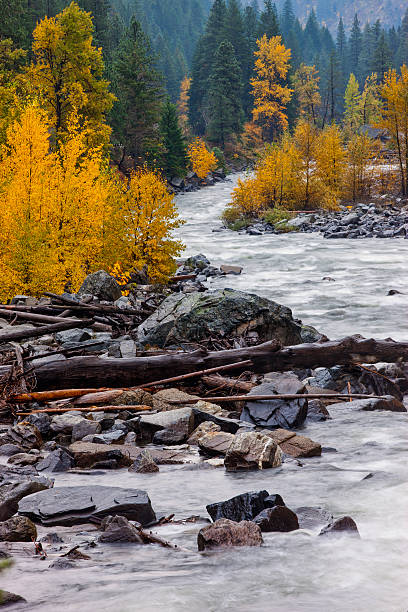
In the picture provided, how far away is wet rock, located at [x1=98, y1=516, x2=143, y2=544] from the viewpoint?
11.8ft

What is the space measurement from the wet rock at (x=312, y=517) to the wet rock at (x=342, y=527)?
12 centimetres

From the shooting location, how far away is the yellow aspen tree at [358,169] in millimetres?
40375

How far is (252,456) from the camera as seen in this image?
5.39 meters

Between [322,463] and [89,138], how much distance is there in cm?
3040

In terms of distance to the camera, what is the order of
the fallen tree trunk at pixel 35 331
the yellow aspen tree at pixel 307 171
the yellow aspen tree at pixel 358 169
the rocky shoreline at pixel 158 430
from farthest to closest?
the yellow aspen tree at pixel 358 169 → the yellow aspen tree at pixel 307 171 → the fallen tree trunk at pixel 35 331 → the rocky shoreline at pixel 158 430

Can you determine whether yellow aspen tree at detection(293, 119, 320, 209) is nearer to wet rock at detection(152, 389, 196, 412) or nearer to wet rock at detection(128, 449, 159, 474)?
wet rock at detection(152, 389, 196, 412)

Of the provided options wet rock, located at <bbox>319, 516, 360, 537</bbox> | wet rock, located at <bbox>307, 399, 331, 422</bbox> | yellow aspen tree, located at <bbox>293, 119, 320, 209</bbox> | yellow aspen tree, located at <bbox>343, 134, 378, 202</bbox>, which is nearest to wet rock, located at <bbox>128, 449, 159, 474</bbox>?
wet rock, located at <bbox>319, 516, 360, 537</bbox>

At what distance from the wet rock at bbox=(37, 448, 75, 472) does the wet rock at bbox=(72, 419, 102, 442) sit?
2.21 feet

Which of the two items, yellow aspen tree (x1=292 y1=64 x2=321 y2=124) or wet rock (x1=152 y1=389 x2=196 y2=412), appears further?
yellow aspen tree (x1=292 y1=64 x2=321 y2=124)

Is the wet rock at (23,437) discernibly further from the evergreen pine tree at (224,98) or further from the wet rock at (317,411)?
the evergreen pine tree at (224,98)

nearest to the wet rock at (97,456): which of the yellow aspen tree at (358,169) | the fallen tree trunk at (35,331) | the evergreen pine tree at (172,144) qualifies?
the fallen tree trunk at (35,331)

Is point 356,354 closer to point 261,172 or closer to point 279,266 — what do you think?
point 279,266

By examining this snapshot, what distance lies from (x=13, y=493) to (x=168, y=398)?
319 centimetres

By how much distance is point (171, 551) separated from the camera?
357 centimetres
